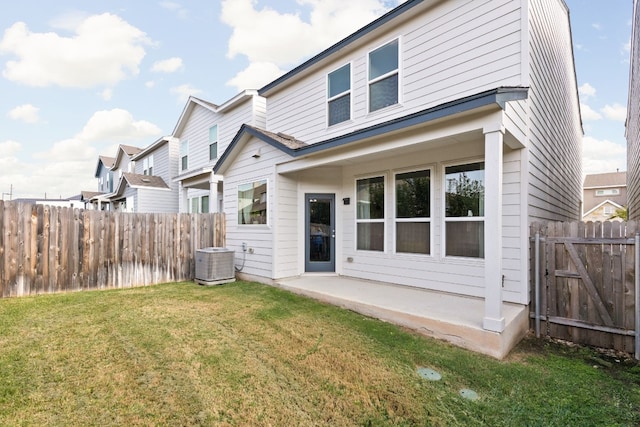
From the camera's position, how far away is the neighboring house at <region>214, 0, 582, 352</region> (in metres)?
4.57

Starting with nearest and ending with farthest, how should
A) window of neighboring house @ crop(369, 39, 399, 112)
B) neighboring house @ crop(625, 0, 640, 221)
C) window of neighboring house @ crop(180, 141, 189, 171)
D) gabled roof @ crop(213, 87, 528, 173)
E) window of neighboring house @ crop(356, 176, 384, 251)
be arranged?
1. gabled roof @ crop(213, 87, 528, 173)
2. window of neighboring house @ crop(369, 39, 399, 112)
3. window of neighboring house @ crop(356, 176, 384, 251)
4. neighboring house @ crop(625, 0, 640, 221)
5. window of neighboring house @ crop(180, 141, 189, 171)

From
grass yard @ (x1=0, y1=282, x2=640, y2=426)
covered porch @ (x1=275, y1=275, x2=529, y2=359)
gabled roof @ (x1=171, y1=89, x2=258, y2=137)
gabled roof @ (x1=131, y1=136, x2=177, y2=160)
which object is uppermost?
gabled roof @ (x1=171, y1=89, x2=258, y2=137)

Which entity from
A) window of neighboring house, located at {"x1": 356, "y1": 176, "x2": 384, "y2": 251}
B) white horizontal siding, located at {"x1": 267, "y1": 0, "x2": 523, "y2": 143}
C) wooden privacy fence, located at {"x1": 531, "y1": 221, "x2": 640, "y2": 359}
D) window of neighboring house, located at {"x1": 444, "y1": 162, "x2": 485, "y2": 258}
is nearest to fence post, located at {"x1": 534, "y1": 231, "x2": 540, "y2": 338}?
wooden privacy fence, located at {"x1": 531, "y1": 221, "x2": 640, "y2": 359}

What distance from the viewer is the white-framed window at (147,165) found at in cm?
1902

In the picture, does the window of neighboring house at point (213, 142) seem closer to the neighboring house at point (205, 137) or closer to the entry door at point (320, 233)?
the neighboring house at point (205, 137)

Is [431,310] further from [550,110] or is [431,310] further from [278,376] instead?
[550,110]

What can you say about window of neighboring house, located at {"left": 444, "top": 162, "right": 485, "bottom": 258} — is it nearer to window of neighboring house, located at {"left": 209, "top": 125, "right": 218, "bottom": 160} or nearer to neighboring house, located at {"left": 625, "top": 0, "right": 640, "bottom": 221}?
neighboring house, located at {"left": 625, "top": 0, "right": 640, "bottom": 221}

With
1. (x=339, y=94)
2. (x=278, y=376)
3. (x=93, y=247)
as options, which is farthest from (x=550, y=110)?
(x=93, y=247)

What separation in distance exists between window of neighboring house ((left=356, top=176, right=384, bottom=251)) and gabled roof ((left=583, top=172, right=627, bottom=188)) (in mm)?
38451

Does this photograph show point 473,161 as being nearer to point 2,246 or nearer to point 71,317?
point 71,317

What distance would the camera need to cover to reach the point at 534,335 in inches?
184

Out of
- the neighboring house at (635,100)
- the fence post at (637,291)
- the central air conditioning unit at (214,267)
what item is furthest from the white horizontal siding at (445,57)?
the neighboring house at (635,100)

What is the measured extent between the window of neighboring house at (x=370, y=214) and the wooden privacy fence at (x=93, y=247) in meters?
4.02

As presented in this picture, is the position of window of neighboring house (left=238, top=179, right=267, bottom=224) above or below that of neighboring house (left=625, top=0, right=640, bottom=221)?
below
